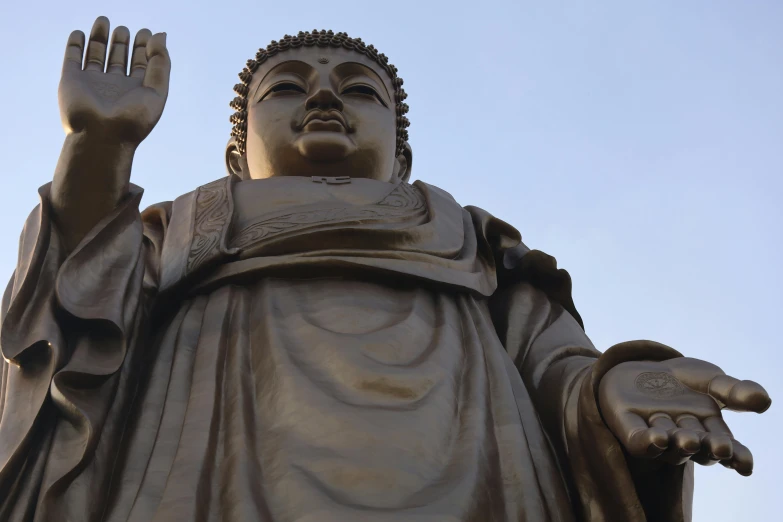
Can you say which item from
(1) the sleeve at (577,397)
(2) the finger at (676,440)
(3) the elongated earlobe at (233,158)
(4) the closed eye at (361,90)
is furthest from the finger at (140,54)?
(2) the finger at (676,440)

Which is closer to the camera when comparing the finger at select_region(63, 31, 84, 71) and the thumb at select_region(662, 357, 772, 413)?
the thumb at select_region(662, 357, 772, 413)

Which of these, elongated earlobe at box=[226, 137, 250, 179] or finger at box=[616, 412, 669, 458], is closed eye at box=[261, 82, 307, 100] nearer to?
elongated earlobe at box=[226, 137, 250, 179]

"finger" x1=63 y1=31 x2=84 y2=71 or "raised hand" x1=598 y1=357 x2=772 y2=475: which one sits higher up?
"finger" x1=63 y1=31 x2=84 y2=71

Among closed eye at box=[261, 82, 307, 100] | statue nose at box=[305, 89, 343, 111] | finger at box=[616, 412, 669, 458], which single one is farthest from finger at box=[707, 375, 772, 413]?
closed eye at box=[261, 82, 307, 100]

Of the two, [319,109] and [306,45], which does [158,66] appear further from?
[306,45]

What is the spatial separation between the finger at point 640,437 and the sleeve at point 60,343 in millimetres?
2174

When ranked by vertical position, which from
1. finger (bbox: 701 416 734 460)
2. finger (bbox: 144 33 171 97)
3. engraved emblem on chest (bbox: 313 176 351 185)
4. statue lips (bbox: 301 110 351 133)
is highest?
statue lips (bbox: 301 110 351 133)

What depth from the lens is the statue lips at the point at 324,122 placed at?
760 cm

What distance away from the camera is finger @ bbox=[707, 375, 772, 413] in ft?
16.7

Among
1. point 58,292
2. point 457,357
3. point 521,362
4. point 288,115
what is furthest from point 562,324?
point 58,292

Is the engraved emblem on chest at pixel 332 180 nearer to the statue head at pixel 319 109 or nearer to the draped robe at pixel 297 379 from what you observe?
the draped robe at pixel 297 379

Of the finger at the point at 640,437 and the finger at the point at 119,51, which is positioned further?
the finger at the point at 119,51

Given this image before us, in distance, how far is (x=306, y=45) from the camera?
7980 mm

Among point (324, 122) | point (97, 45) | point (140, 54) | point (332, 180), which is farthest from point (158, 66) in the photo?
point (324, 122)
